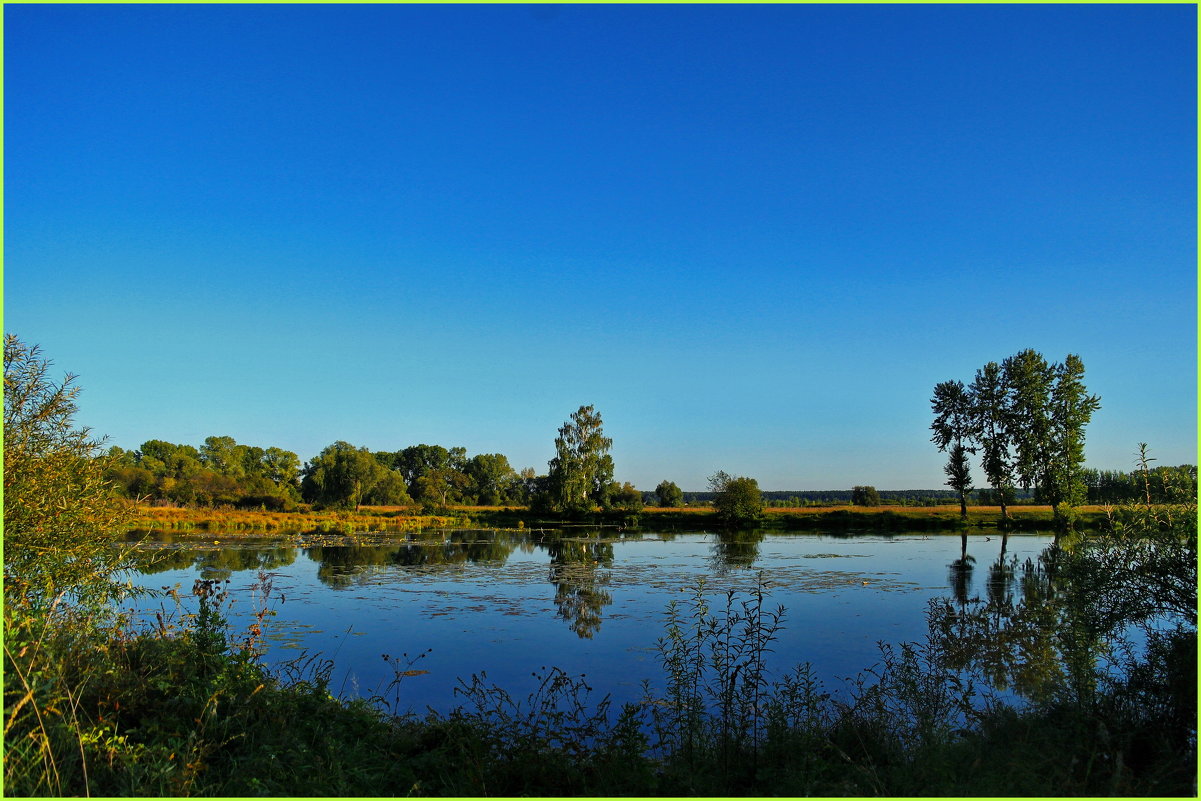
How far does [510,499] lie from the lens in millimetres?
99562

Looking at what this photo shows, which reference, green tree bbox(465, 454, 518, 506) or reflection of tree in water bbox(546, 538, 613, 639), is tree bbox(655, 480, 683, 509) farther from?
reflection of tree in water bbox(546, 538, 613, 639)

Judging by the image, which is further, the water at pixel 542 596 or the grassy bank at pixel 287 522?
the grassy bank at pixel 287 522

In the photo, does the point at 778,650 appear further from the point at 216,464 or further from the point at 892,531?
the point at 216,464

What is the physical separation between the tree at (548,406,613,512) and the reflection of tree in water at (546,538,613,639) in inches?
827

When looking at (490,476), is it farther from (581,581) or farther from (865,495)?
(581,581)

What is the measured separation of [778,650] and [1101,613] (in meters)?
5.35

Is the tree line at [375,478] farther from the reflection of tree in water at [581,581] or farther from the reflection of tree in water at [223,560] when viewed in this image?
the reflection of tree in water at [581,581]

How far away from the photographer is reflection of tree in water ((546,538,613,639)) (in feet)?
53.0

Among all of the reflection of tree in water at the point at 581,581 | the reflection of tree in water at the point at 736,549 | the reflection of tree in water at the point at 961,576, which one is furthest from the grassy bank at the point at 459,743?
the reflection of tree in water at the point at 736,549

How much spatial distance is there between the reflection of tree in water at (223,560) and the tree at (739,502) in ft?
90.3

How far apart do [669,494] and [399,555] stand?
169 ft

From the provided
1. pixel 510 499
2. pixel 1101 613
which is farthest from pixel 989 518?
pixel 510 499

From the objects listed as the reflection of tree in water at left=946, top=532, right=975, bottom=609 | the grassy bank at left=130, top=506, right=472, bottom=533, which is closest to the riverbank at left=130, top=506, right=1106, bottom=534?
the grassy bank at left=130, top=506, right=472, bottom=533

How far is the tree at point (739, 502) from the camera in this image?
48.9m
